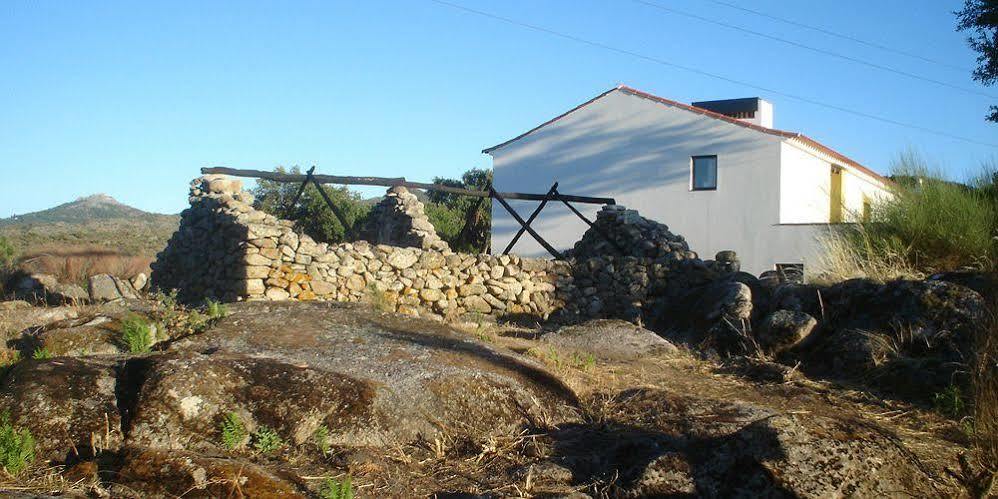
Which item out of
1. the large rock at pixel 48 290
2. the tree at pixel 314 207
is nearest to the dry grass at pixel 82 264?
the large rock at pixel 48 290

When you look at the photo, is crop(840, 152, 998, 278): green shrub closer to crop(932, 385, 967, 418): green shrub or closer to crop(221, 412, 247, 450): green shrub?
crop(932, 385, 967, 418): green shrub

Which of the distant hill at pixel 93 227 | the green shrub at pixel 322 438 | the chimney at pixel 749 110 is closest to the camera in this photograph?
the green shrub at pixel 322 438

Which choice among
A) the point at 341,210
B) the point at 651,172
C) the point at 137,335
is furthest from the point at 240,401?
the point at 651,172

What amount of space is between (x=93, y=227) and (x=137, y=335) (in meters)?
36.1

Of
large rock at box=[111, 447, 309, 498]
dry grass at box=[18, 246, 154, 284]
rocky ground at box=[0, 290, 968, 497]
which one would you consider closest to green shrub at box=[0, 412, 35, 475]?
rocky ground at box=[0, 290, 968, 497]

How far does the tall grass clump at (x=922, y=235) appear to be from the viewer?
883cm

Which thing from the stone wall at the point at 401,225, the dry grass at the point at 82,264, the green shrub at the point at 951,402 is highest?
the stone wall at the point at 401,225

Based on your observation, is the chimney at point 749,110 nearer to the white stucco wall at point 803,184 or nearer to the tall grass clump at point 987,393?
the white stucco wall at point 803,184

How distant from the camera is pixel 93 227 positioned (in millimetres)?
38250

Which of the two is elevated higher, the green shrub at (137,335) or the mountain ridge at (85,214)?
the mountain ridge at (85,214)

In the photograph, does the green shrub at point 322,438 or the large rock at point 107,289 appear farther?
the large rock at point 107,289

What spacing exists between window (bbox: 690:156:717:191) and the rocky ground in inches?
563

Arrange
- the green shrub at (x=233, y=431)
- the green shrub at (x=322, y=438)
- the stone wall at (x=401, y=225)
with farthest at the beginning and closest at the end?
the stone wall at (x=401, y=225) → the green shrub at (x=322, y=438) → the green shrub at (x=233, y=431)

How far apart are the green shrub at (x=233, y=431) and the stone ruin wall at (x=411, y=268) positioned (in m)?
5.19
